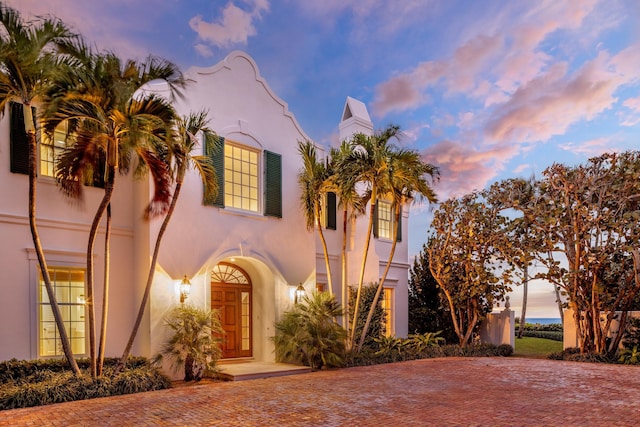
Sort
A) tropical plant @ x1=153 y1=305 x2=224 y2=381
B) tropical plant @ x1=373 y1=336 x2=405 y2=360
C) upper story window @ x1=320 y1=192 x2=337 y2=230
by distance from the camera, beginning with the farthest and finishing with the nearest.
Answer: upper story window @ x1=320 y1=192 x2=337 y2=230
tropical plant @ x1=373 y1=336 x2=405 y2=360
tropical plant @ x1=153 y1=305 x2=224 y2=381

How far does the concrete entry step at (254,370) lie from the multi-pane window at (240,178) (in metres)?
3.70

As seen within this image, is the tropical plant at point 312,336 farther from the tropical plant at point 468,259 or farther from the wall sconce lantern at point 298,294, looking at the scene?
the tropical plant at point 468,259

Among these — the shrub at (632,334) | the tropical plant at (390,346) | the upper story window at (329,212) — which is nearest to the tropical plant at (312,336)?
the tropical plant at (390,346)

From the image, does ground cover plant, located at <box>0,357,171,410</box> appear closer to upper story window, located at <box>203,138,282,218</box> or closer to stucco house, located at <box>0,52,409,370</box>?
stucco house, located at <box>0,52,409,370</box>

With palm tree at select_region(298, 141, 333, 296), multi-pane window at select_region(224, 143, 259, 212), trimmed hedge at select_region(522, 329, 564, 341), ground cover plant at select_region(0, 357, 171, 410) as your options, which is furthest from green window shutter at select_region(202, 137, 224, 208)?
trimmed hedge at select_region(522, 329, 564, 341)

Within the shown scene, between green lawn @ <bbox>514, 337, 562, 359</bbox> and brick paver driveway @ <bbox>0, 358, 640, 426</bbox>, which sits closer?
brick paver driveway @ <bbox>0, 358, 640, 426</bbox>

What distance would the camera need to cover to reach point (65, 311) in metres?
9.51

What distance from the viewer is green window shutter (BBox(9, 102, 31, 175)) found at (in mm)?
8984

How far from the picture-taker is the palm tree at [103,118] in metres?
7.65

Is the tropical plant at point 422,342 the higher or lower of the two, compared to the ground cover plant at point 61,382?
lower

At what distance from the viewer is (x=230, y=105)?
1182cm

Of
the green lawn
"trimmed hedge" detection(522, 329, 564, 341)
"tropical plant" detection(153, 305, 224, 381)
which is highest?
"tropical plant" detection(153, 305, 224, 381)

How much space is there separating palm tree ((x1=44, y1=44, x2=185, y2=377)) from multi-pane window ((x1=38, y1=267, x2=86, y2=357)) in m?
1.43

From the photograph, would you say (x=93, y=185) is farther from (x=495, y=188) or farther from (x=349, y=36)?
(x=495, y=188)
